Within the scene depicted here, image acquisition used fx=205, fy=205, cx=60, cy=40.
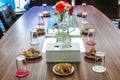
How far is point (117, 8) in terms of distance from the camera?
6.23 metres

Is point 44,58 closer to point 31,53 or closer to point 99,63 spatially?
point 31,53

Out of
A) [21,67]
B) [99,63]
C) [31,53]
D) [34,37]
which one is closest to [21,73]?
[21,67]

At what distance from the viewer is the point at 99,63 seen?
164 centimetres

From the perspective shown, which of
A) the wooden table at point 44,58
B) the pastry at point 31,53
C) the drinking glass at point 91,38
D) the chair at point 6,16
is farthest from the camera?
the chair at point 6,16

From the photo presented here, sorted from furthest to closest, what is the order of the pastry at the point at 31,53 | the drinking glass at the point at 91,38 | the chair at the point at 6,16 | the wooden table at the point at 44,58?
the chair at the point at 6,16 < the drinking glass at the point at 91,38 < the pastry at the point at 31,53 < the wooden table at the point at 44,58

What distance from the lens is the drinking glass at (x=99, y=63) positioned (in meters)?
1.54

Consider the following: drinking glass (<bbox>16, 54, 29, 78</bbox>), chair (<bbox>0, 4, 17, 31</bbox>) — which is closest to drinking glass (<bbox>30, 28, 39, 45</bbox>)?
drinking glass (<bbox>16, 54, 29, 78</bbox>)

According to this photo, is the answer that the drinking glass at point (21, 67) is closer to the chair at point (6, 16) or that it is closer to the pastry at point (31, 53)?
the pastry at point (31, 53)

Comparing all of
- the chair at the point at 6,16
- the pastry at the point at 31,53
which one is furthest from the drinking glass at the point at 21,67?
the chair at the point at 6,16

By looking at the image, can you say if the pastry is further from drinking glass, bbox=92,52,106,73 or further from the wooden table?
drinking glass, bbox=92,52,106,73

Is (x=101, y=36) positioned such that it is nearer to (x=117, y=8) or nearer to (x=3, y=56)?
(x=3, y=56)

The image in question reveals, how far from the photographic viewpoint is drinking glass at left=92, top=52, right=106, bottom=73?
1.54 meters

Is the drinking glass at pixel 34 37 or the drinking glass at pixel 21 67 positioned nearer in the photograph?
the drinking glass at pixel 21 67

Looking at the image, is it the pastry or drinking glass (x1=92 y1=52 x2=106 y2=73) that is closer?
drinking glass (x1=92 y1=52 x2=106 y2=73)
